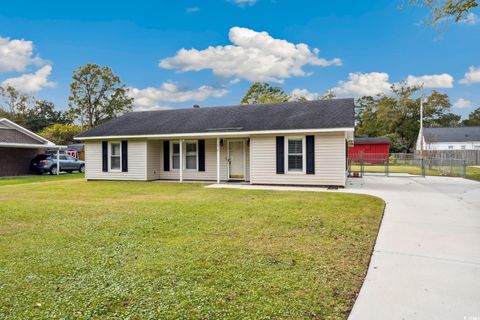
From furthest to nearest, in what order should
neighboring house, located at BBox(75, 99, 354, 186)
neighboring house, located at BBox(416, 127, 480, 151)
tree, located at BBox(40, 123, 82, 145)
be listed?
1. neighboring house, located at BBox(416, 127, 480, 151)
2. tree, located at BBox(40, 123, 82, 145)
3. neighboring house, located at BBox(75, 99, 354, 186)

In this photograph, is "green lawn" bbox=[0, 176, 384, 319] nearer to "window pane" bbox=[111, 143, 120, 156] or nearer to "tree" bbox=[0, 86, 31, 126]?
"window pane" bbox=[111, 143, 120, 156]

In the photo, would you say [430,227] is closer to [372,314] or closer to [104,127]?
[372,314]

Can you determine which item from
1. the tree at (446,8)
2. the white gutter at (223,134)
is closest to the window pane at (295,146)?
the white gutter at (223,134)

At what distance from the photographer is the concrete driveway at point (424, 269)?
2896mm

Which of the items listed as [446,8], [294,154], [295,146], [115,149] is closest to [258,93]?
[115,149]

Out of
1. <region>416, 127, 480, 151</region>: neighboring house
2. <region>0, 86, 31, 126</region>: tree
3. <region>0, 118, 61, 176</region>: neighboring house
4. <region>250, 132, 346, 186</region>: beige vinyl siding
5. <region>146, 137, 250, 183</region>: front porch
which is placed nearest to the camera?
<region>250, 132, 346, 186</region>: beige vinyl siding

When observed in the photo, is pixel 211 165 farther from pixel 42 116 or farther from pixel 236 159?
pixel 42 116

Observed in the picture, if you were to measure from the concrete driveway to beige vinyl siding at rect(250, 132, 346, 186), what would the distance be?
503 cm

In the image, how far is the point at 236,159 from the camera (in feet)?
50.4

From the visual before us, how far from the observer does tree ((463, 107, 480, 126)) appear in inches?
2256

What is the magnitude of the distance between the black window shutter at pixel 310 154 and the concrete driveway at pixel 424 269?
17.5 feet

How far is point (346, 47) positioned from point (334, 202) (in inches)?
655

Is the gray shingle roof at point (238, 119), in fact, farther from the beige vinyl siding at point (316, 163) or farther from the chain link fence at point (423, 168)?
the chain link fence at point (423, 168)

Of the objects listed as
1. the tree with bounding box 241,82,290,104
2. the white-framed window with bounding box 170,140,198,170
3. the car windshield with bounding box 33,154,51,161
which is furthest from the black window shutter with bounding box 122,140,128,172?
the tree with bounding box 241,82,290,104
